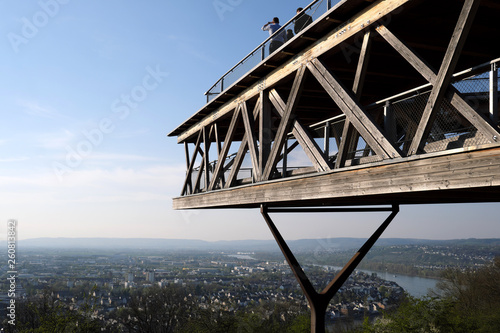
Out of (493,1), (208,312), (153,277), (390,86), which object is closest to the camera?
(493,1)

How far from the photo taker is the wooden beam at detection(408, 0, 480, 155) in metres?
4.69

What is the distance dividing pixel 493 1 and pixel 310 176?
3.69 meters

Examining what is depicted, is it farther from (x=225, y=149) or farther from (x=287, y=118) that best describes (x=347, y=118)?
(x=225, y=149)

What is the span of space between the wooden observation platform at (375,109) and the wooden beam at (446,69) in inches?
0.5

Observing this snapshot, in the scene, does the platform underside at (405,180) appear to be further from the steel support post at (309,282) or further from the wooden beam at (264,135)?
the steel support post at (309,282)

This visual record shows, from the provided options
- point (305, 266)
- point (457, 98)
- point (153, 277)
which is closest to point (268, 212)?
point (457, 98)

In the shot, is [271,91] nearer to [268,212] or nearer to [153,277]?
[268,212]

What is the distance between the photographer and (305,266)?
77.3m

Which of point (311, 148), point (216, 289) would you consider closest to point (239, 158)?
point (311, 148)

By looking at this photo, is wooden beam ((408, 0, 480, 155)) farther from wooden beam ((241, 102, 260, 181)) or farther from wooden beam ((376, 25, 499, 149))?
wooden beam ((241, 102, 260, 181))

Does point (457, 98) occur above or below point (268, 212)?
above

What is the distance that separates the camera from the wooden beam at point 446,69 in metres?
4.69

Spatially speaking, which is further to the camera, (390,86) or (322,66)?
(390,86)

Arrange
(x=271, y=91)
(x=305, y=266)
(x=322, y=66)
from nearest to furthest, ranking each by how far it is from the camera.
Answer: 1. (x=322, y=66)
2. (x=271, y=91)
3. (x=305, y=266)
